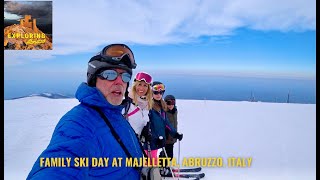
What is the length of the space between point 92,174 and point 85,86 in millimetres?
192

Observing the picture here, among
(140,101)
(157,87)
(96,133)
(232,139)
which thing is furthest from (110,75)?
(232,139)

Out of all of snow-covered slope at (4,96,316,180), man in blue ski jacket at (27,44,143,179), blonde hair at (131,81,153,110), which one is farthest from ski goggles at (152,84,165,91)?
man in blue ski jacket at (27,44,143,179)

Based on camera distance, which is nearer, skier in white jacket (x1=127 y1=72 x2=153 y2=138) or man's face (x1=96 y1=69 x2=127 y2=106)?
man's face (x1=96 y1=69 x2=127 y2=106)

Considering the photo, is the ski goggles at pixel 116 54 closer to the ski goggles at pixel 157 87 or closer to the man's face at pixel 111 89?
the man's face at pixel 111 89

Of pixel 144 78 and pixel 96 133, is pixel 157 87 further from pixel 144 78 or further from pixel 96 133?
pixel 96 133

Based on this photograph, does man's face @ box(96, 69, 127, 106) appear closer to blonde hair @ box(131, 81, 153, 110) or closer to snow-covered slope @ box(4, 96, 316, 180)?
snow-covered slope @ box(4, 96, 316, 180)

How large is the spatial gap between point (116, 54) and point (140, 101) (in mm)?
809

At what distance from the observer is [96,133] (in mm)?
624

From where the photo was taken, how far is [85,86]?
27.0 inches

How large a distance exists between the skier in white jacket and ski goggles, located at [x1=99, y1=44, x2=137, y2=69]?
2.42ft

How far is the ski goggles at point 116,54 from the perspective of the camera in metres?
0.74

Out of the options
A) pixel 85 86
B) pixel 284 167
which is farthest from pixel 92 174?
pixel 284 167

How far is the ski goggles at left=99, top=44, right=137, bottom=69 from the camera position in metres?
0.74

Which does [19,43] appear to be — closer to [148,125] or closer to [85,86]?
[148,125]
